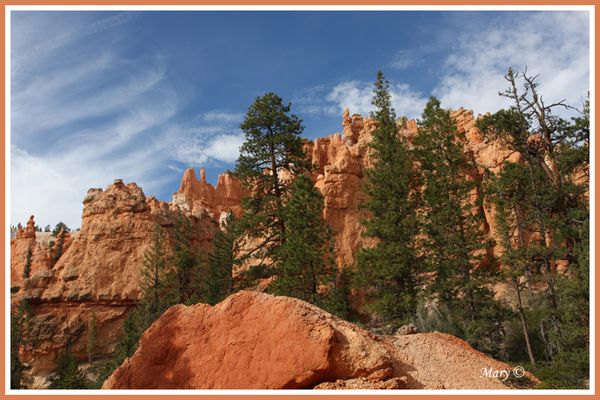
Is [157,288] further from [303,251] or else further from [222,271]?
[303,251]

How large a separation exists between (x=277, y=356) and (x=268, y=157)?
15976 mm

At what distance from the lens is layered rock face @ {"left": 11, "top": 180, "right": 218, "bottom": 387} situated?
38.0m

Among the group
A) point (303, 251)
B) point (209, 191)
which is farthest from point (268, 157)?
point (209, 191)

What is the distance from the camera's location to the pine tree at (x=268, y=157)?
968 inches

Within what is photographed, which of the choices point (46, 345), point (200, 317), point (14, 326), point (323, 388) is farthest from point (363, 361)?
point (46, 345)

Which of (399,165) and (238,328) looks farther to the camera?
(399,165)

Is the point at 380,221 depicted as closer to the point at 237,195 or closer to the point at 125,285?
the point at 125,285

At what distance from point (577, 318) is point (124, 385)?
11.7 m

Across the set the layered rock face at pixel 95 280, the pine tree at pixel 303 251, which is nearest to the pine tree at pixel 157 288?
the layered rock face at pixel 95 280

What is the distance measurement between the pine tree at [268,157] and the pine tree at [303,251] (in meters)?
1.64

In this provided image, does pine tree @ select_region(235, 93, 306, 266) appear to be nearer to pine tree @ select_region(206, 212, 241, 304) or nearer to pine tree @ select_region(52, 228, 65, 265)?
pine tree @ select_region(206, 212, 241, 304)

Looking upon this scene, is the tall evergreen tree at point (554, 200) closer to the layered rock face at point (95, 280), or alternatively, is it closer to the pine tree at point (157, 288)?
the pine tree at point (157, 288)

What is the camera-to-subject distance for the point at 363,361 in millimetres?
10172

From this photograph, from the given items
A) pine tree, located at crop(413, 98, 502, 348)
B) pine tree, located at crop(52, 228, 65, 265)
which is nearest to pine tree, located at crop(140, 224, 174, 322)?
pine tree, located at crop(52, 228, 65, 265)
